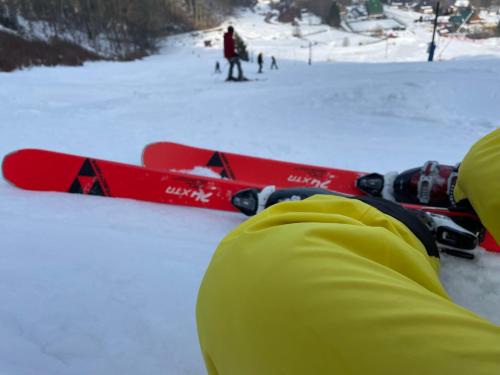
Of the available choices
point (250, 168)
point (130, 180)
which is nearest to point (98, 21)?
point (250, 168)

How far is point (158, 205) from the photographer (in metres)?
2.36

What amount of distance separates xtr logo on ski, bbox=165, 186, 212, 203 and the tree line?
23.0m

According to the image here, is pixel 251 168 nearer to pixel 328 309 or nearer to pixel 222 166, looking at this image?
pixel 222 166

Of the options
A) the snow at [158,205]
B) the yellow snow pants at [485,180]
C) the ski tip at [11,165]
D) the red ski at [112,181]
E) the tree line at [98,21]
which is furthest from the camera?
the tree line at [98,21]

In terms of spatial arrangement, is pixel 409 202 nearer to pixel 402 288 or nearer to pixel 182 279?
pixel 182 279

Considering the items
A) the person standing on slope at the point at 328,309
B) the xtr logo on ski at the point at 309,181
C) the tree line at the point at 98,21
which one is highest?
the tree line at the point at 98,21

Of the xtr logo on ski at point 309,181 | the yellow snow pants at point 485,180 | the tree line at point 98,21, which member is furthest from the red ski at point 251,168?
the tree line at point 98,21

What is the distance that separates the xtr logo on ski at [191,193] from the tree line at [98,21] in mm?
23013

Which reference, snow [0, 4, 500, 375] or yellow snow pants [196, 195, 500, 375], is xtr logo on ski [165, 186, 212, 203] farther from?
yellow snow pants [196, 195, 500, 375]

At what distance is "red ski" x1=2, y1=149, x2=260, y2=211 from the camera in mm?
2352

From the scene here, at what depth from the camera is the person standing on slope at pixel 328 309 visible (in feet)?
1.61

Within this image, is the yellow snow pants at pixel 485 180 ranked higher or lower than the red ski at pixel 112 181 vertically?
higher

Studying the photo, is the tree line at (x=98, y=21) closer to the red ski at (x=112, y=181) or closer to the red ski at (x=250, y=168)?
the red ski at (x=250, y=168)

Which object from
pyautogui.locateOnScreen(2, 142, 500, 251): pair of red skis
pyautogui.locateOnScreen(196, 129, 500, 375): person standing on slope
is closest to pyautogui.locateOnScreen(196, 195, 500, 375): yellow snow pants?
pyautogui.locateOnScreen(196, 129, 500, 375): person standing on slope
